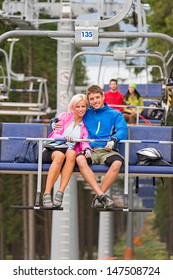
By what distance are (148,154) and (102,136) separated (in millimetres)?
662

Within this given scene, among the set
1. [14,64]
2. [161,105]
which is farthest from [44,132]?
[14,64]

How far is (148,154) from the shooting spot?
13.6 m

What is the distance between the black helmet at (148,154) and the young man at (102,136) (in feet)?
1.59

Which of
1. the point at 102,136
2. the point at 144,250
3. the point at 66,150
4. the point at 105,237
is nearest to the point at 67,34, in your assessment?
the point at 102,136

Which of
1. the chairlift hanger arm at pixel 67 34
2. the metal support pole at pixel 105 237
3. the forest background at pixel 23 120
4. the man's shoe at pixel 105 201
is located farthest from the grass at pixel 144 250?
the man's shoe at pixel 105 201

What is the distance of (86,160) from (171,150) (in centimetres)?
159

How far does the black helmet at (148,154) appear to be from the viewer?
13562mm

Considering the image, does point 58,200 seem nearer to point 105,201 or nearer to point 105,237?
point 105,201

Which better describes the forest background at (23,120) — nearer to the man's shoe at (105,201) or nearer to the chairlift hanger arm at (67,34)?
the chairlift hanger arm at (67,34)

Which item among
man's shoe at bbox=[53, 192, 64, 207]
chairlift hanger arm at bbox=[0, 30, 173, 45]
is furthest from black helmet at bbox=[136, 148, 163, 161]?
chairlift hanger arm at bbox=[0, 30, 173, 45]

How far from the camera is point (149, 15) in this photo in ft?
140

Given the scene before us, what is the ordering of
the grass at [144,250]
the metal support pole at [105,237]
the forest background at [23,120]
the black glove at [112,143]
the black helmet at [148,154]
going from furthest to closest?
the grass at [144,250] < the forest background at [23,120] < the metal support pole at [105,237] < the black helmet at [148,154] < the black glove at [112,143]

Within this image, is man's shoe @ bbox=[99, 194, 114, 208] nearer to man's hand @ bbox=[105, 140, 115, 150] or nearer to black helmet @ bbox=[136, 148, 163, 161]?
man's hand @ bbox=[105, 140, 115, 150]
